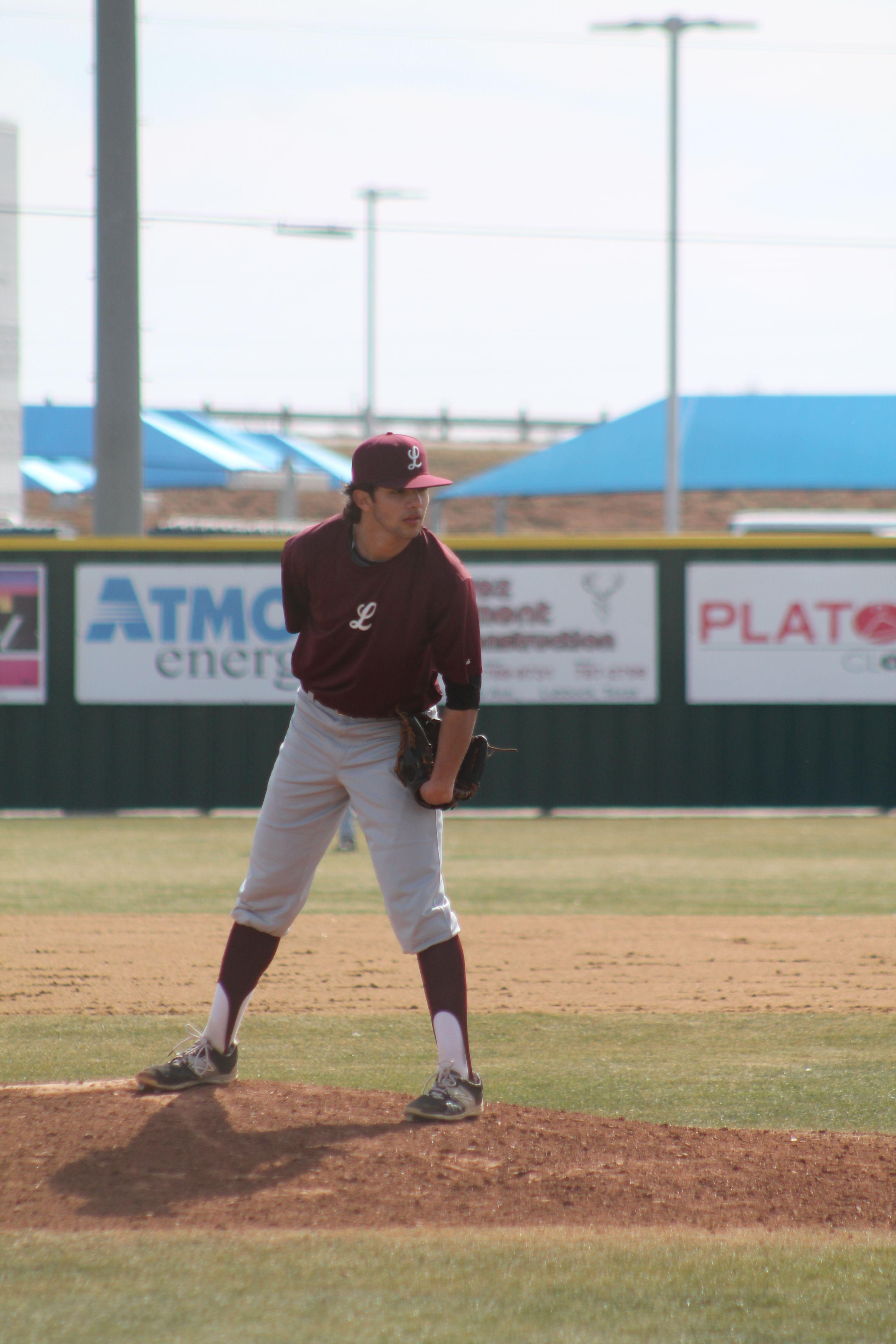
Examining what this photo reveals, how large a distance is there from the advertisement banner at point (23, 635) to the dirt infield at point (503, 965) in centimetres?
453

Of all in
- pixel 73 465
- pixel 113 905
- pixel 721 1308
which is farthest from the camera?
pixel 73 465

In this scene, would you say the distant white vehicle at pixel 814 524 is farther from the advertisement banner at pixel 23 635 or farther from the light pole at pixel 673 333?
the advertisement banner at pixel 23 635

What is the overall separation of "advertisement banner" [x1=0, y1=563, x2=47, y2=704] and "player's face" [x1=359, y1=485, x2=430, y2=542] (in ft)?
27.6

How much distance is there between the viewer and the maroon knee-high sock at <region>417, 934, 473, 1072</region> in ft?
13.1

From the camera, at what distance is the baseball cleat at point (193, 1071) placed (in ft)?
13.4

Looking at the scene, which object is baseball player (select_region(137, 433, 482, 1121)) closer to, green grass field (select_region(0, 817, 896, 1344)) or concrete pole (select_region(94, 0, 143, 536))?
green grass field (select_region(0, 817, 896, 1344))

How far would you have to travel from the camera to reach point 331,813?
4125mm

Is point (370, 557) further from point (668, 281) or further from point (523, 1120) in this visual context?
point (668, 281)

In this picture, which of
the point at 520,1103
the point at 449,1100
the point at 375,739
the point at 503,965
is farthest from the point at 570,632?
the point at 449,1100

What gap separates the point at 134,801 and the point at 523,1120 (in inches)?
326

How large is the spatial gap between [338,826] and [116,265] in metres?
9.86

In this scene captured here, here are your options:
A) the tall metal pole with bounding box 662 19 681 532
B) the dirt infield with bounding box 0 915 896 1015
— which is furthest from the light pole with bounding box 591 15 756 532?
the dirt infield with bounding box 0 915 896 1015

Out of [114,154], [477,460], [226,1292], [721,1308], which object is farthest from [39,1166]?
[477,460]

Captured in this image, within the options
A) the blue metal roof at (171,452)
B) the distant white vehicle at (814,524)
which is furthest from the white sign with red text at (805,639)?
the blue metal roof at (171,452)
